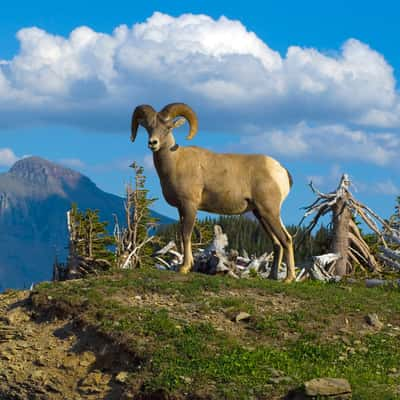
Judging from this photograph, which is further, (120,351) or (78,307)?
(78,307)

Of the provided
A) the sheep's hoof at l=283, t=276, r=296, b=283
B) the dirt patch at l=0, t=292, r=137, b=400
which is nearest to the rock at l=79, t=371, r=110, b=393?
the dirt patch at l=0, t=292, r=137, b=400

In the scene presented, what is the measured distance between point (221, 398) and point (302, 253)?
122 ft

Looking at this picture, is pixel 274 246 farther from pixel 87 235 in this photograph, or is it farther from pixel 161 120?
pixel 87 235

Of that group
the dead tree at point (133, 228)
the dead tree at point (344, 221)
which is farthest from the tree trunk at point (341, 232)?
the dead tree at point (133, 228)

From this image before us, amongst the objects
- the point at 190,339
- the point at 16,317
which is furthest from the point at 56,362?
the point at 190,339

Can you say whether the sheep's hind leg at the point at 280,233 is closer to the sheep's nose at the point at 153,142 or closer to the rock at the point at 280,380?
the sheep's nose at the point at 153,142

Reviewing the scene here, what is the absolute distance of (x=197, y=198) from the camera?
56.6 ft

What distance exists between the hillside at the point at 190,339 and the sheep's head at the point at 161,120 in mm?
3031

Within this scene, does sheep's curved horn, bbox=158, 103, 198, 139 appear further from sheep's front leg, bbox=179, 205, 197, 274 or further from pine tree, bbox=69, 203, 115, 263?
pine tree, bbox=69, 203, 115, 263

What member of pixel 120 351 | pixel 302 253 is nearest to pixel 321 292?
pixel 120 351

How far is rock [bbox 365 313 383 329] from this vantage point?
14.8 meters

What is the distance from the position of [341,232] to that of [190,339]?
13093 mm

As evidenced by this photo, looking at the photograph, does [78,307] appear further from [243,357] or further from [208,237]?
[208,237]

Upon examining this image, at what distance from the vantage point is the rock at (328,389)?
11492mm
